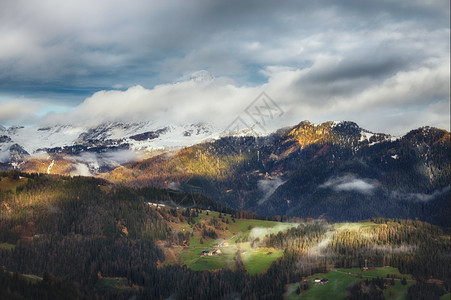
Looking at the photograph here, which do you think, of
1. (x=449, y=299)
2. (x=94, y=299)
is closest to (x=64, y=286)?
(x=94, y=299)

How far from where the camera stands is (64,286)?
186000 mm

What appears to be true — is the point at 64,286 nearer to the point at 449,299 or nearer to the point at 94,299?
the point at 94,299

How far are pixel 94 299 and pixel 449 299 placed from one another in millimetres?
155690

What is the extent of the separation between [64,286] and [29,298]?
21771 millimetres

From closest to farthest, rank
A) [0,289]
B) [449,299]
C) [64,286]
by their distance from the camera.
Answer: [0,289] < [64,286] < [449,299]

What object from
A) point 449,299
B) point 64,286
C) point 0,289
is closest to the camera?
point 0,289

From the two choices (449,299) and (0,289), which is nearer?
(0,289)

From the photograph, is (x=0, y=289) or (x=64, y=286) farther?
(x=64, y=286)

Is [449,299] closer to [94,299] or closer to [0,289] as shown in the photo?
[94,299]

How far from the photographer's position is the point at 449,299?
652 ft

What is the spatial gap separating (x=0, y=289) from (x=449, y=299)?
18633 cm

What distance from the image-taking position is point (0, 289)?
162m

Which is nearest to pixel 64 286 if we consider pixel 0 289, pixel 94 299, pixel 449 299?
pixel 94 299

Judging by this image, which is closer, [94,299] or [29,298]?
[29,298]
